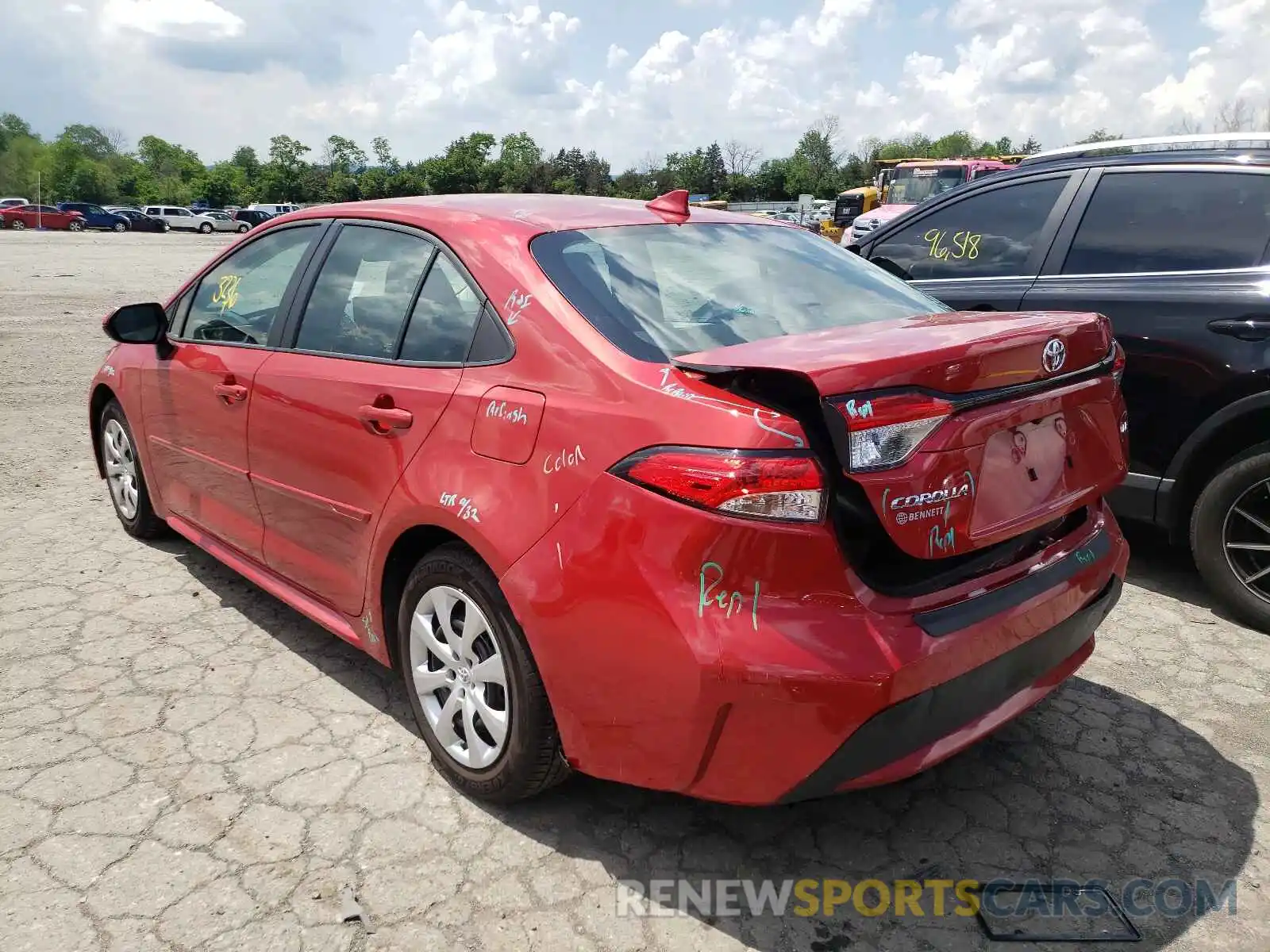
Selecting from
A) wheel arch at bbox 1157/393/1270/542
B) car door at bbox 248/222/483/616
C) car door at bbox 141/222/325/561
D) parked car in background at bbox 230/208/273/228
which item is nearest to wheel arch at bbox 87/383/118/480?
car door at bbox 141/222/325/561

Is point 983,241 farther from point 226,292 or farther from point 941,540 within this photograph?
point 226,292

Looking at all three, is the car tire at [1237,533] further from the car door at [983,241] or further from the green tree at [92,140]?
the green tree at [92,140]

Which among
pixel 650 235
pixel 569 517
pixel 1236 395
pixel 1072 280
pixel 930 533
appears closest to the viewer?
pixel 930 533

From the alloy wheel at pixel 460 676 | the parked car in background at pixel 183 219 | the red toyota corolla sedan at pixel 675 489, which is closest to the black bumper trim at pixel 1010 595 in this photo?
the red toyota corolla sedan at pixel 675 489

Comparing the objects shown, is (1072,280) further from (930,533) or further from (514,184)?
(514,184)

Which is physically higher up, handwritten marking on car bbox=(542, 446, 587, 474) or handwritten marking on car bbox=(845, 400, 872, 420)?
handwritten marking on car bbox=(845, 400, 872, 420)

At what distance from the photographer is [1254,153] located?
12.8 ft

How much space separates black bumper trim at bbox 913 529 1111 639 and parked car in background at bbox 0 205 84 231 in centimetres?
Result: 5720

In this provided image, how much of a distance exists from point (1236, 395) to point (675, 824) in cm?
275

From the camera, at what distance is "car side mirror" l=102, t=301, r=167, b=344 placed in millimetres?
3895

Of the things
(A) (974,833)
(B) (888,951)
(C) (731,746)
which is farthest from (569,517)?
(A) (974,833)

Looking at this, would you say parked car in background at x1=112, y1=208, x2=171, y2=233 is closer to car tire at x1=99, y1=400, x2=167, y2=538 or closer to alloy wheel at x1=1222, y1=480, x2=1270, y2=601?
car tire at x1=99, y1=400, x2=167, y2=538

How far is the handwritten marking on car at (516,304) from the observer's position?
2436mm

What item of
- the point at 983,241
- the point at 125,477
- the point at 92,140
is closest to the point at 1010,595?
the point at 983,241
